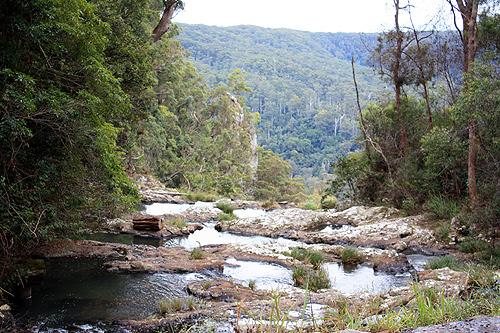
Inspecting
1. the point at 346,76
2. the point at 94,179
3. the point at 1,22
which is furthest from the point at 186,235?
the point at 346,76

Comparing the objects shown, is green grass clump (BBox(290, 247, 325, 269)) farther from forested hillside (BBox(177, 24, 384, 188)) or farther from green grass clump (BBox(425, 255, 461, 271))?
forested hillside (BBox(177, 24, 384, 188))

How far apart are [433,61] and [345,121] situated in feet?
231

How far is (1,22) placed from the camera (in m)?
5.04

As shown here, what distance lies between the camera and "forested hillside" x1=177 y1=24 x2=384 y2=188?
8231cm

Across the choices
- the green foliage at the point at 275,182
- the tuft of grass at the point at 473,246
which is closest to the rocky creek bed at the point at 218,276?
the tuft of grass at the point at 473,246

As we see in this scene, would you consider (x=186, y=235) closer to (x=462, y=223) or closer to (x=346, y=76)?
(x=462, y=223)

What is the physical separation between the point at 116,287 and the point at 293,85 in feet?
360

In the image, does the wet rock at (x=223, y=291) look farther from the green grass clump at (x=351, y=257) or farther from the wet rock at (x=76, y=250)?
the green grass clump at (x=351, y=257)

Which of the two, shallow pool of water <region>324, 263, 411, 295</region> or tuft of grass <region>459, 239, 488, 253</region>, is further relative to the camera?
tuft of grass <region>459, 239, 488, 253</region>

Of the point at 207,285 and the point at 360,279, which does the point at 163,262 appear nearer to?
the point at 207,285

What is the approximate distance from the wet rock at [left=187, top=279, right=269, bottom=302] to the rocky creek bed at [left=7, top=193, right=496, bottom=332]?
20mm

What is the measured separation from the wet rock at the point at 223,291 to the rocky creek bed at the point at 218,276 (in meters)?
0.02

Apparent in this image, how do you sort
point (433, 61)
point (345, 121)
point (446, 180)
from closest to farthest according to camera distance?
point (446, 180)
point (433, 61)
point (345, 121)

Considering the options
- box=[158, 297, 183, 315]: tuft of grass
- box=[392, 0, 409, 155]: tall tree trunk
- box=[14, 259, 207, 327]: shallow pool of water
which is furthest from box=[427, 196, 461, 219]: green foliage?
box=[158, 297, 183, 315]: tuft of grass
